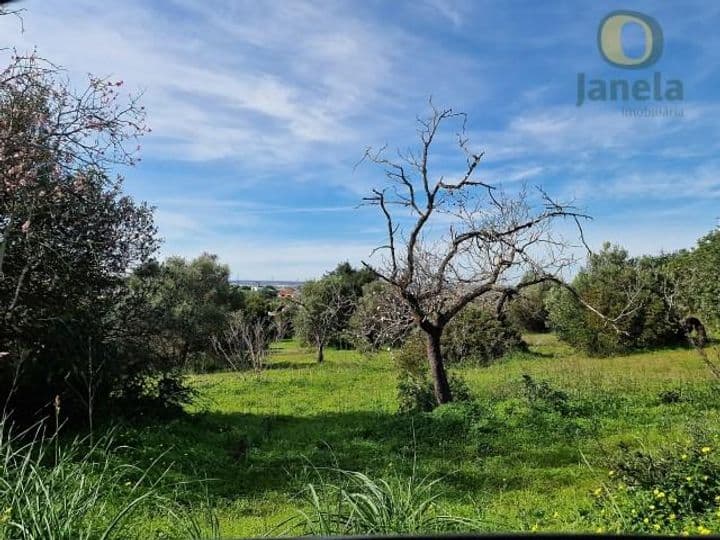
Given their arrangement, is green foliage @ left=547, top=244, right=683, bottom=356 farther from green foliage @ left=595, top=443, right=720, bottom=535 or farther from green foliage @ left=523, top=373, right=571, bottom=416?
green foliage @ left=595, top=443, right=720, bottom=535

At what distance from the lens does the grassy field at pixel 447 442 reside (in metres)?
4.76

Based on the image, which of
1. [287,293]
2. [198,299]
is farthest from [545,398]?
[198,299]

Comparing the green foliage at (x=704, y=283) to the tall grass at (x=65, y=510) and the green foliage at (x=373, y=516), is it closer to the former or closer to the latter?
the green foliage at (x=373, y=516)

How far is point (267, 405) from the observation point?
1127 centimetres

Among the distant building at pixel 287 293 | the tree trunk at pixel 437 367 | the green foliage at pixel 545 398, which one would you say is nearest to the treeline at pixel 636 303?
the distant building at pixel 287 293

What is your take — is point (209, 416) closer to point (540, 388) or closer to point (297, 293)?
point (540, 388)

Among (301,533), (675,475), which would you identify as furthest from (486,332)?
(301,533)

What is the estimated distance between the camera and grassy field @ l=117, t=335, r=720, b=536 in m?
4.76

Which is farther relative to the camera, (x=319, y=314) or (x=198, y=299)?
(x=198, y=299)

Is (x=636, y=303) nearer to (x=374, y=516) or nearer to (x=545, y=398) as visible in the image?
(x=545, y=398)

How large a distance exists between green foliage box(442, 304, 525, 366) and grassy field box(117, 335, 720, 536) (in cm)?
648

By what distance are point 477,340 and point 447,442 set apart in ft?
42.8

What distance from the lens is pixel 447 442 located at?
23.1ft

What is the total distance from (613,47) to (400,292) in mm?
4453
